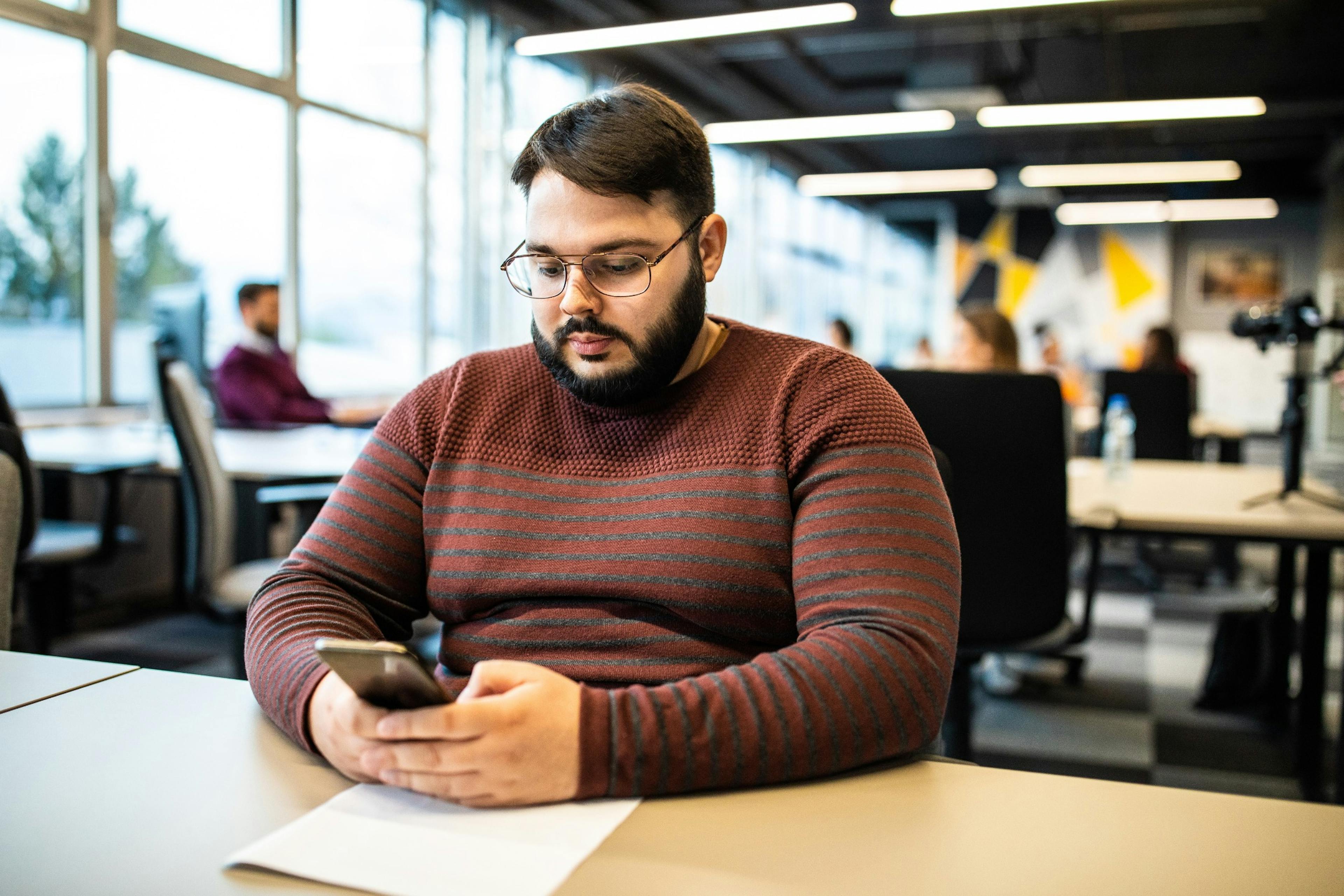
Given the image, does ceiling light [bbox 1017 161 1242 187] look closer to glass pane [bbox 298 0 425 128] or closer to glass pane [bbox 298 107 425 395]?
glass pane [bbox 298 0 425 128]

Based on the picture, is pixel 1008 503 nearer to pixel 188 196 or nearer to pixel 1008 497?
pixel 1008 497

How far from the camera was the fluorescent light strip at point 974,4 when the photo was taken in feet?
14.4

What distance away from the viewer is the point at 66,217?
414 cm

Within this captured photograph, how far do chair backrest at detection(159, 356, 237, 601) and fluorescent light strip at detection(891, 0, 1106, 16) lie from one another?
11.3 ft

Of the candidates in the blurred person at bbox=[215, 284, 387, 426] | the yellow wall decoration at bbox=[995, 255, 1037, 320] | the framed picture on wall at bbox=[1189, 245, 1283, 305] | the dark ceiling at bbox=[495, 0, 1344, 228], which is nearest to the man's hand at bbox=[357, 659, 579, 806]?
the blurred person at bbox=[215, 284, 387, 426]

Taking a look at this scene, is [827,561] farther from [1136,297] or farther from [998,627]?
[1136,297]

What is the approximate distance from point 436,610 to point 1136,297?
13.3 m

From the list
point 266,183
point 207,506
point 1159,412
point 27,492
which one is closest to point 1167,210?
point 1159,412

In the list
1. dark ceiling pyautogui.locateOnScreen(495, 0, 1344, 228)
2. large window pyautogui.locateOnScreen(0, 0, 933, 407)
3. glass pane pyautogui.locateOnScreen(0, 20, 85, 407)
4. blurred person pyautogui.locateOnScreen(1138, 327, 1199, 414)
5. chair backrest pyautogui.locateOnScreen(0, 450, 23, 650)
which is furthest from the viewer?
dark ceiling pyautogui.locateOnScreen(495, 0, 1344, 228)

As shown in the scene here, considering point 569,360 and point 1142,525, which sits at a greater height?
point 569,360

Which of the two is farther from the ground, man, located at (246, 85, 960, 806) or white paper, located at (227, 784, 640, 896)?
man, located at (246, 85, 960, 806)

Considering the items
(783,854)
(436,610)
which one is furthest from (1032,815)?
(436,610)

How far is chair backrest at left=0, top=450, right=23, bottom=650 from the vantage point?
1.28 meters

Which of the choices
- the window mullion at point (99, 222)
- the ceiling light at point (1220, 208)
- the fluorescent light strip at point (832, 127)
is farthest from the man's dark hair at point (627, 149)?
the ceiling light at point (1220, 208)
